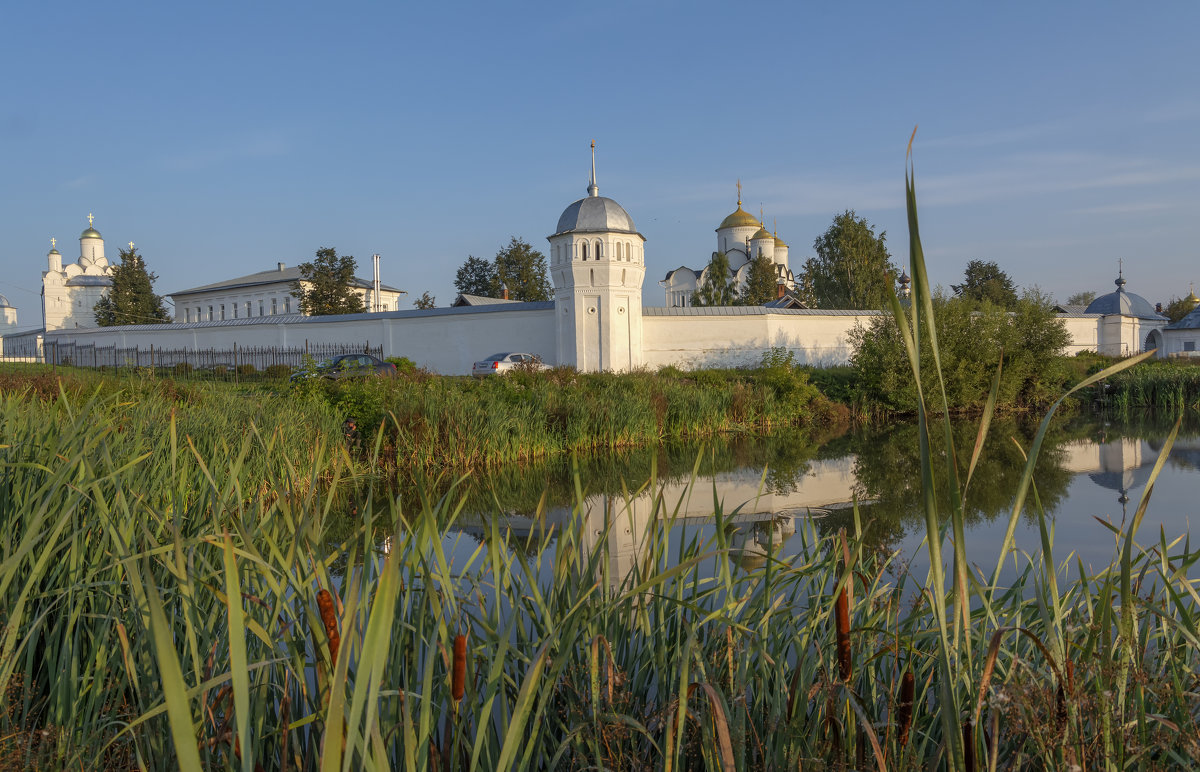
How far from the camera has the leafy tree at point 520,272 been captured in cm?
4416

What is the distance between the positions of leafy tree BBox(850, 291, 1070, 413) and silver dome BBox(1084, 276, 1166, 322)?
16.6 metres

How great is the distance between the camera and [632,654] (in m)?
2.63

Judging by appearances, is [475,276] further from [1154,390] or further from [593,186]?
[1154,390]

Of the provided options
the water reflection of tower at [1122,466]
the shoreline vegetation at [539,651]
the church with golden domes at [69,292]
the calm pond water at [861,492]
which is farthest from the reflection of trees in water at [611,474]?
the church with golden domes at [69,292]

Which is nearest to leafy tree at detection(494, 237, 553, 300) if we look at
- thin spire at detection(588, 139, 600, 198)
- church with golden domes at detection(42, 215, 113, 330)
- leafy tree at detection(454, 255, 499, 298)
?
leafy tree at detection(454, 255, 499, 298)

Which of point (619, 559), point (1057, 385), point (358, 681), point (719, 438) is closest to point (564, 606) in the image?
point (358, 681)

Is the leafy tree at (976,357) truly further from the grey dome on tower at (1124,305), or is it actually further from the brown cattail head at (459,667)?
the brown cattail head at (459,667)

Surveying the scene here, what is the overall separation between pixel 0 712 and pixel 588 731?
1438 mm

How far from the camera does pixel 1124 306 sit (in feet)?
119

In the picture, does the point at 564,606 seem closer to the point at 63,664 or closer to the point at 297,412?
the point at 63,664

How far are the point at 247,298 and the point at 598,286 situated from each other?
111ft

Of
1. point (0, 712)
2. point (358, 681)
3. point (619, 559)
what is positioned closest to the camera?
point (358, 681)

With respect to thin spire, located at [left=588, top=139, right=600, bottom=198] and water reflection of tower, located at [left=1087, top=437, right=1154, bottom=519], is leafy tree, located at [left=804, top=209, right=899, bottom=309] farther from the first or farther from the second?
water reflection of tower, located at [left=1087, top=437, right=1154, bottom=519]

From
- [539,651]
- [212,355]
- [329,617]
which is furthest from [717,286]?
[329,617]
